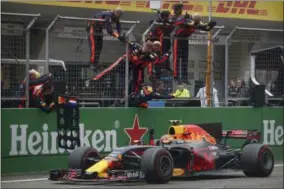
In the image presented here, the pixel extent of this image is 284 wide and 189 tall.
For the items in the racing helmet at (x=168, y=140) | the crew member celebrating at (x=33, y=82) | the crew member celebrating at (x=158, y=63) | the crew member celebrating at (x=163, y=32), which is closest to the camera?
the racing helmet at (x=168, y=140)

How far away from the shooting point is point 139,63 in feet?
51.0

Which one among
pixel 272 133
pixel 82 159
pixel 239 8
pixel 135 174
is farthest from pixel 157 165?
pixel 239 8

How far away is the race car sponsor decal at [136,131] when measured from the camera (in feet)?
50.7

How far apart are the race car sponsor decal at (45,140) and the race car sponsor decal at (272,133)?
430 cm

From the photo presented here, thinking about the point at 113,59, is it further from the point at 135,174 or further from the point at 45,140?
the point at 135,174

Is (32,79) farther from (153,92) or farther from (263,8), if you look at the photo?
(263,8)

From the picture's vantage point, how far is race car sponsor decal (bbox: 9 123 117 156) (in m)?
13.9

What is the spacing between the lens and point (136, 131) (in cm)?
1555

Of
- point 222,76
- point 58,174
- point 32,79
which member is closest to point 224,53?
point 222,76

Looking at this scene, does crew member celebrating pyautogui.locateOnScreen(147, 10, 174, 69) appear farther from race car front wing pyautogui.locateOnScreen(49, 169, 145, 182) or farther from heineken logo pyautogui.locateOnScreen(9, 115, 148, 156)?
race car front wing pyautogui.locateOnScreen(49, 169, 145, 182)

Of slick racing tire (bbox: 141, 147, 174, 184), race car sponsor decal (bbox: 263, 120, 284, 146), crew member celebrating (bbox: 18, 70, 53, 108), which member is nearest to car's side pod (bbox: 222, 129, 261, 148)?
slick racing tire (bbox: 141, 147, 174, 184)

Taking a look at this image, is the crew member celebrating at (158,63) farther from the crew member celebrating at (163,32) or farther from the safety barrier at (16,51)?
the safety barrier at (16,51)

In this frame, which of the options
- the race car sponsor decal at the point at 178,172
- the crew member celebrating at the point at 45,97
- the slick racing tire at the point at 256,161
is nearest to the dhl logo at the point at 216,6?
the crew member celebrating at the point at 45,97

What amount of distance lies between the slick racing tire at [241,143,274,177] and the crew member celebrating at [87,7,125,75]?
12.3 feet
